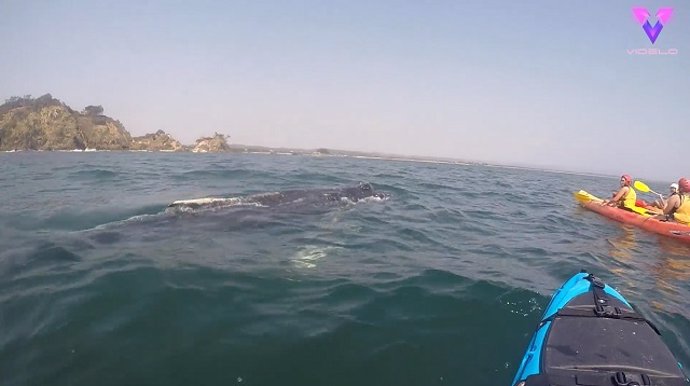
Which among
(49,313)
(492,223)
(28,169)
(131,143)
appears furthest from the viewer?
(131,143)

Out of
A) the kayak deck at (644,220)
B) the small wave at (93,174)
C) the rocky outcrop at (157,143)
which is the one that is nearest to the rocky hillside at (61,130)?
the rocky outcrop at (157,143)

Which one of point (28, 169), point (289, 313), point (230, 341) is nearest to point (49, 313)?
point (230, 341)

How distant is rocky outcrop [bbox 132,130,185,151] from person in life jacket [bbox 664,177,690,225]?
54.4m

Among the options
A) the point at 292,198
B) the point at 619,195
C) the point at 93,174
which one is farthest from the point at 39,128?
the point at 619,195

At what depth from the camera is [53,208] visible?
42.2 feet

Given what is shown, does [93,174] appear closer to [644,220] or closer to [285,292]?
[285,292]

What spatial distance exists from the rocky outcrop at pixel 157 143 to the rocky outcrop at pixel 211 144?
2450 mm

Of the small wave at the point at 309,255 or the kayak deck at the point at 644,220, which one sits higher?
the kayak deck at the point at 644,220

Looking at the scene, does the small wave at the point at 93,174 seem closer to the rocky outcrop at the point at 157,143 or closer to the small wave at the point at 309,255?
the small wave at the point at 309,255

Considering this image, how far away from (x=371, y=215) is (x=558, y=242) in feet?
20.0

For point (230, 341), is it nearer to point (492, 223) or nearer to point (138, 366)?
point (138, 366)

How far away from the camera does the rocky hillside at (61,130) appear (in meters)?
42.2

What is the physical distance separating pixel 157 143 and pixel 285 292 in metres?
54.2

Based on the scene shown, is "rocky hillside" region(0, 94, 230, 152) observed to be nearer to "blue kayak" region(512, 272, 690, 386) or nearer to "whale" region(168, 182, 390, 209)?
"whale" region(168, 182, 390, 209)
